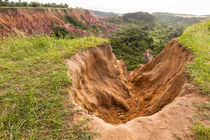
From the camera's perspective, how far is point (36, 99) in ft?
8.26

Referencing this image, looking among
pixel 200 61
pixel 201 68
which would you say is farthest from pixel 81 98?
pixel 200 61

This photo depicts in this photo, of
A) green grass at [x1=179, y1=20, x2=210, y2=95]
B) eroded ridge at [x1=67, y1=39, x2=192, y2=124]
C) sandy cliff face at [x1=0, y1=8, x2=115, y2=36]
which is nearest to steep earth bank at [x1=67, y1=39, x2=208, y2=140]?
eroded ridge at [x1=67, y1=39, x2=192, y2=124]

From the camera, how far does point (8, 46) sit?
16.1 ft

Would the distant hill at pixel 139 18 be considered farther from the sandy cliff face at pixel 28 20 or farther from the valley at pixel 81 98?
the valley at pixel 81 98

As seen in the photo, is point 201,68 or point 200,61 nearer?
point 201,68

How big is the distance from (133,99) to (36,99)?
5.90 m

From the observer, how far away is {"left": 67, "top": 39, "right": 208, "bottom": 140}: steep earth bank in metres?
2.49

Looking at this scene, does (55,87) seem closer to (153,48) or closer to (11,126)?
(11,126)

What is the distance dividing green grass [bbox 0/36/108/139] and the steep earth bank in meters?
0.38

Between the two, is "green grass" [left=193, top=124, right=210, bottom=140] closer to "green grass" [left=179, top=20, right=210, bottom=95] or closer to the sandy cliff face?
"green grass" [left=179, top=20, right=210, bottom=95]

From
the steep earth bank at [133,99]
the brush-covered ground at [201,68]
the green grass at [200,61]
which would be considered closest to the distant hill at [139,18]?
the brush-covered ground at [201,68]

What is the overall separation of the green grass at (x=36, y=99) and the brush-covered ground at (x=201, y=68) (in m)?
2.21

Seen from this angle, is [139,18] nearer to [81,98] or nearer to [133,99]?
[133,99]

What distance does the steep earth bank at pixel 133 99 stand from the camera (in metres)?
2.49
